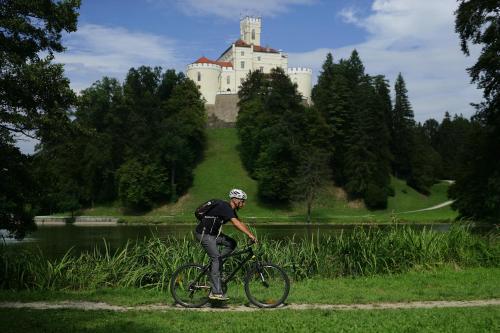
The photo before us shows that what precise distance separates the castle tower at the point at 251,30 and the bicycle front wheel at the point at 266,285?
10139 centimetres

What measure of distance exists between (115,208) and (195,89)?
23653 mm

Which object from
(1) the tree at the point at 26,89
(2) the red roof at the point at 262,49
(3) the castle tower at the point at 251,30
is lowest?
(1) the tree at the point at 26,89

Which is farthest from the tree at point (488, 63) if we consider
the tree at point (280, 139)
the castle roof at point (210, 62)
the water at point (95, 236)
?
the castle roof at point (210, 62)

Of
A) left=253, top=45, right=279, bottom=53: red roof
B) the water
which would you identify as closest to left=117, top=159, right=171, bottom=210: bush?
the water

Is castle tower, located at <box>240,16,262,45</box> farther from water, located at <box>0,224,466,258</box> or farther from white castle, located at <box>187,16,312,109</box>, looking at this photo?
water, located at <box>0,224,466,258</box>

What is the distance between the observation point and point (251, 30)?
355ft

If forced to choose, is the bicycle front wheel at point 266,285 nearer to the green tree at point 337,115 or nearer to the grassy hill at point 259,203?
the grassy hill at point 259,203

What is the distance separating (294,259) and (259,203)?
5045cm

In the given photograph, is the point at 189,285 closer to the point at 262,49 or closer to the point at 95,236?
the point at 95,236

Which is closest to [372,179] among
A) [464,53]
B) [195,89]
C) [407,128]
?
[407,128]

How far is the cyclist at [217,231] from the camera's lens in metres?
8.93

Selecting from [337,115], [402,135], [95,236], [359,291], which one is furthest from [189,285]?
[402,135]

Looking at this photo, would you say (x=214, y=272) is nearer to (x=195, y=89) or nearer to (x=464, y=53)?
(x=464, y=53)

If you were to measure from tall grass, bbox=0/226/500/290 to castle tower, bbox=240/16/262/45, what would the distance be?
9711 cm
